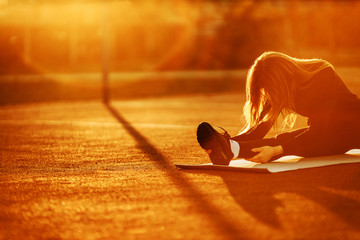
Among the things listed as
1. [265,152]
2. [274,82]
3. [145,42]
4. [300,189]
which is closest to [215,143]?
[265,152]

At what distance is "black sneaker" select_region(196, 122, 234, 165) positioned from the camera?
21.3 feet

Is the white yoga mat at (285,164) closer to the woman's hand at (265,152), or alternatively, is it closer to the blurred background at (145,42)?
the woman's hand at (265,152)

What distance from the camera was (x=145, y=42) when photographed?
119ft

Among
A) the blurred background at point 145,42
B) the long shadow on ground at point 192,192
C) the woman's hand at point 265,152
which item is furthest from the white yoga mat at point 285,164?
the blurred background at point 145,42

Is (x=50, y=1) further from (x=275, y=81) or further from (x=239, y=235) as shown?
(x=239, y=235)

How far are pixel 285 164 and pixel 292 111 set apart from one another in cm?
50

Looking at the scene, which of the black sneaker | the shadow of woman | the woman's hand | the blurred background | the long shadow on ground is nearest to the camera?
the long shadow on ground

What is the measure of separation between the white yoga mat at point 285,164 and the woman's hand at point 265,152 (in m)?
0.07

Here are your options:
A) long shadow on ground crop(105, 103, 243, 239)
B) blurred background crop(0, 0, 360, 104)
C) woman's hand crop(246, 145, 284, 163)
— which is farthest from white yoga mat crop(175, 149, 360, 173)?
blurred background crop(0, 0, 360, 104)

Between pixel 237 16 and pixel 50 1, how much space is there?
8.38 metres

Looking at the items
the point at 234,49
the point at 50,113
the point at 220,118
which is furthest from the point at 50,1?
the point at 220,118

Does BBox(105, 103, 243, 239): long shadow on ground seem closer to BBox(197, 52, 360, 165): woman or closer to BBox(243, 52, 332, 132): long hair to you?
BBox(197, 52, 360, 165): woman

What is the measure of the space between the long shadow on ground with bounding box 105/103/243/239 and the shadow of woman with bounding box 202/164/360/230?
0.76 ft

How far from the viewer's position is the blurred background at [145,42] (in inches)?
1021
